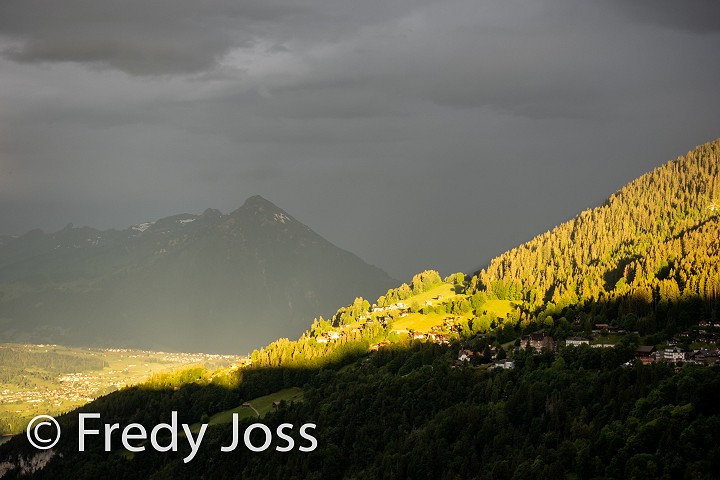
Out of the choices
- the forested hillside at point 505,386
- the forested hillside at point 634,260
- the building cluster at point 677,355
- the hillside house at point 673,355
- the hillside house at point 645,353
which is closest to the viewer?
the forested hillside at point 505,386

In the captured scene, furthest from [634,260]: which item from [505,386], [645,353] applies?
[505,386]

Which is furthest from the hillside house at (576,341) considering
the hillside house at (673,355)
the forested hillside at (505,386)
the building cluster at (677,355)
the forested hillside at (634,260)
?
the forested hillside at (634,260)

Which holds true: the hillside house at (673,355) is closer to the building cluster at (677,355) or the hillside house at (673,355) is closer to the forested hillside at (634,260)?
the building cluster at (677,355)

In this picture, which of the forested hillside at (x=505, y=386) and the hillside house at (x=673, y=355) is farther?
the hillside house at (x=673, y=355)

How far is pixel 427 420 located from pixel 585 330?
2881 centimetres

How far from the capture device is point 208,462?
11162 centimetres

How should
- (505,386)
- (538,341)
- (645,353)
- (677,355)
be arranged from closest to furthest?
(677,355)
(645,353)
(505,386)
(538,341)

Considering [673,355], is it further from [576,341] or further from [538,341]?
[538,341]

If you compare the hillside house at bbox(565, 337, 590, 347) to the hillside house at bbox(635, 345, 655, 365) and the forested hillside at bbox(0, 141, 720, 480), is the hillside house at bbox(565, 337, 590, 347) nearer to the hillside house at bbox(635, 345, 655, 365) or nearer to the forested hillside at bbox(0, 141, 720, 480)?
the forested hillside at bbox(0, 141, 720, 480)

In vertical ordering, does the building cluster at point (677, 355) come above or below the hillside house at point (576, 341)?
below

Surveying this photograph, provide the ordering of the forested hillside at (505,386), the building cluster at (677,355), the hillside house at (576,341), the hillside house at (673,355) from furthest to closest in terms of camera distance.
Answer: the hillside house at (576,341) → the hillside house at (673,355) → the building cluster at (677,355) → the forested hillside at (505,386)

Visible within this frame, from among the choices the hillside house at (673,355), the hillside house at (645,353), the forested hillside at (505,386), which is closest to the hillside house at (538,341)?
the forested hillside at (505,386)

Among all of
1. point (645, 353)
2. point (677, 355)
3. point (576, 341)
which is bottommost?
point (677, 355)

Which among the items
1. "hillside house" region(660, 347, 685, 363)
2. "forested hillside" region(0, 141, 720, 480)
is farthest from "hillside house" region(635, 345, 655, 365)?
"hillside house" region(660, 347, 685, 363)
